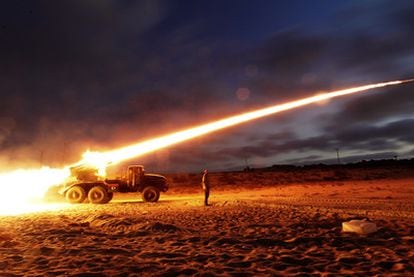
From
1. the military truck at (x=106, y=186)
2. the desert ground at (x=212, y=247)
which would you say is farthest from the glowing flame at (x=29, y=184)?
the desert ground at (x=212, y=247)

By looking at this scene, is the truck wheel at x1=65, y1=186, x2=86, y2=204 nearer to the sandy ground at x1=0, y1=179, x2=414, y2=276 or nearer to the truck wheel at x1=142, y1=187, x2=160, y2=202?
the truck wheel at x1=142, y1=187, x2=160, y2=202

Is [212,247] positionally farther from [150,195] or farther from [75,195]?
[75,195]

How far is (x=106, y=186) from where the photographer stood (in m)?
23.3

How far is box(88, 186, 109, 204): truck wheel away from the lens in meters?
22.9

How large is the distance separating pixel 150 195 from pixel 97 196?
2.94 m

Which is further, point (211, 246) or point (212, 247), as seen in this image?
point (211, 246)

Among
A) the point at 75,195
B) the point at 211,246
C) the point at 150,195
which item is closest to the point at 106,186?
the point at 75,195

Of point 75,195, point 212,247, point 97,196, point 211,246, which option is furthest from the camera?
point 75,195

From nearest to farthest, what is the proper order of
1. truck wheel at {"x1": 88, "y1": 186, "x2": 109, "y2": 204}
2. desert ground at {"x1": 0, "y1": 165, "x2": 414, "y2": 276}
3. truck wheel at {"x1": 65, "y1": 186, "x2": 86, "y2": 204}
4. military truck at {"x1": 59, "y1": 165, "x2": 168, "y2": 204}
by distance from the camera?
desert ground at {"x1": 0, "y1": 165, "x2": 414, "y2": 276} < truck wheel at {"x1": 88, "y1": 186, "x2": 109, "y2": 204} < military truck at {"x1": 59, "y1": 165, "x2": 168, "y2": 204} < truck wheel at {"x1": 65, "y1": 186, "x2": 86, "y2": 204}

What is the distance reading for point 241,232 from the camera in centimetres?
1111

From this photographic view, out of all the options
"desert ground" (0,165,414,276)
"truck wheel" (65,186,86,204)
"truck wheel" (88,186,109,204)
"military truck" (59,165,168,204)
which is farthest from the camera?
"truck wheel" (65,186,86,204)

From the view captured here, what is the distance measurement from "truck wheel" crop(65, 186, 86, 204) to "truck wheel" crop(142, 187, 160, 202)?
342 cm

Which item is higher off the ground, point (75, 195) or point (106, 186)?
point (106, 186)

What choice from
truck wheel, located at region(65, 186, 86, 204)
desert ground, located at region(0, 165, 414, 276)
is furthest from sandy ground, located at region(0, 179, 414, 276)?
truck wheel, located at region(65, 186, 86, 204)
